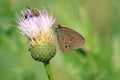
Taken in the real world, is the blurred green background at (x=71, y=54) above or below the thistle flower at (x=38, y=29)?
above

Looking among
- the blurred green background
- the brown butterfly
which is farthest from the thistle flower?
the blurred green background

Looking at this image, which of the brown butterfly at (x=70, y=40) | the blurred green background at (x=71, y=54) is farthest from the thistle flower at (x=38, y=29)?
the blurred green background at (x=71, y=54)

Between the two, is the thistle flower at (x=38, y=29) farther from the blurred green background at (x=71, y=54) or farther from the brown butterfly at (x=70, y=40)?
the blurred green background at (x=71, y=54)

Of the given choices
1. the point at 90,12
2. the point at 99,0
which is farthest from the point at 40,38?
the point at 90,12

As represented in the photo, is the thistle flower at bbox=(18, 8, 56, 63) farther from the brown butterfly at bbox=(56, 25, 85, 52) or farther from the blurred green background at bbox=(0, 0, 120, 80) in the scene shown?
the blurred green background at bbox=(0, 0, 120, 80)

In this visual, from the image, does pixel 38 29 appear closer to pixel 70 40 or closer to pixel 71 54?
pixel 70 40

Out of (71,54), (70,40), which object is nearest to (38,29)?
(70,40)
